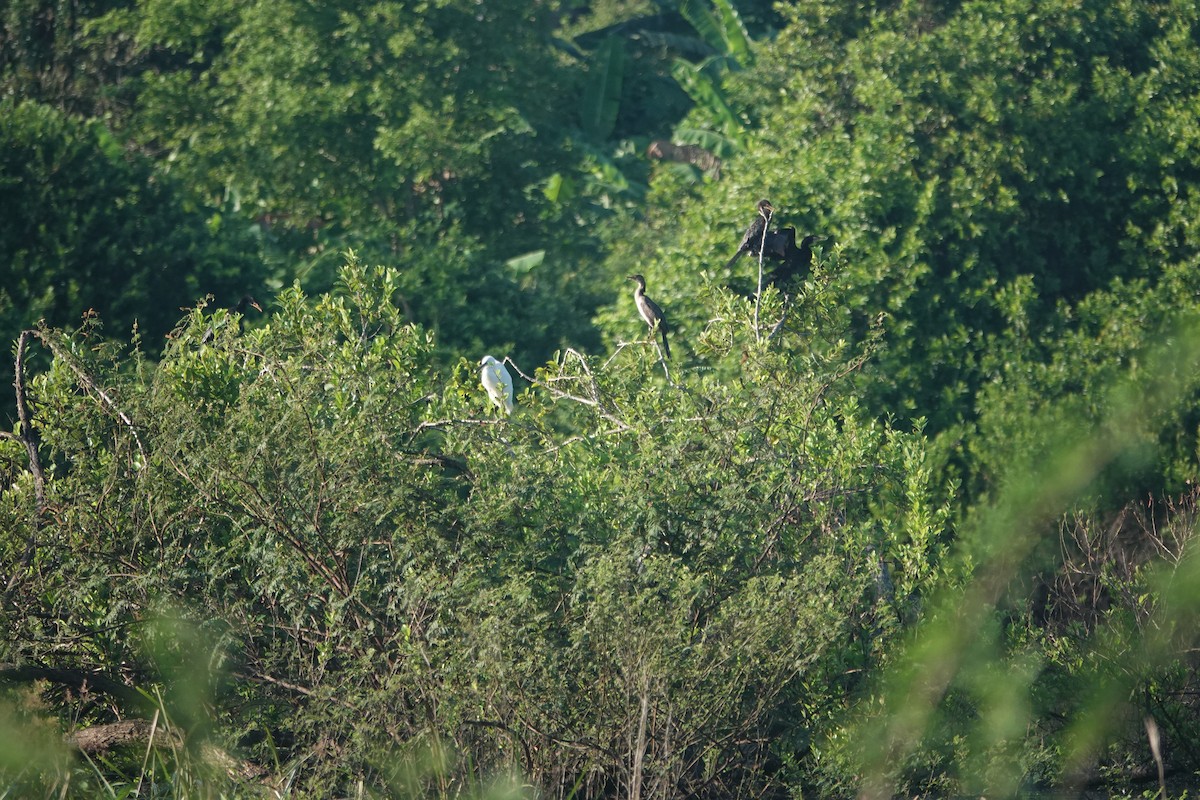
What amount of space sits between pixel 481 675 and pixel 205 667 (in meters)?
1.02

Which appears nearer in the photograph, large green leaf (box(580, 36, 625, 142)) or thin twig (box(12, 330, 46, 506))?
thin twig (box(12, 330, 46, 506))

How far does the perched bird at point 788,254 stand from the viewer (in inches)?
275

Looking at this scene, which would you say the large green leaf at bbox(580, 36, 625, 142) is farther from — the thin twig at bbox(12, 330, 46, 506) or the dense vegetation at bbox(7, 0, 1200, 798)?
the thin twig at bbox(12, 330, 46, 506)

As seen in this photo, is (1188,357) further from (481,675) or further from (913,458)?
(913,458)

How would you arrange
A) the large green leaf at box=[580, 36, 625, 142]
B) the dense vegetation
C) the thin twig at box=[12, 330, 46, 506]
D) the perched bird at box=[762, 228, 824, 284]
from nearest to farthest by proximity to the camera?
1. the dense vegetation
2. the thin twig at box=[12, 330, 46, 506]
3. the perched bird at box=[762, 228, 824, 284]
4. the large green leaf at box=[580, 36, 625, 142]

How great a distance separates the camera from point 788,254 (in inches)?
278

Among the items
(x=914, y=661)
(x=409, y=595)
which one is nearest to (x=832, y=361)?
(x=914, y=661)

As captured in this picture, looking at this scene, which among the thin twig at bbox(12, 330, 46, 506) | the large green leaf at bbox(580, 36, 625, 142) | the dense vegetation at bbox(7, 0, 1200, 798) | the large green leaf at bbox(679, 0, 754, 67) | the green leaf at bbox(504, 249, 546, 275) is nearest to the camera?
the dense vegetation at bbox(7, 0, 1200, 798)

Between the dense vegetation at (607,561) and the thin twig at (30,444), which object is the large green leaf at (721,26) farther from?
the thin twig at (30,444)

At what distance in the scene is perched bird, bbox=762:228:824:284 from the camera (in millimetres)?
6980

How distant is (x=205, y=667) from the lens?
4910mm

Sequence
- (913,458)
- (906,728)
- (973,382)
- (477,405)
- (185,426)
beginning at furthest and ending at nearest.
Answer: (973,382), (477,405), (913,458), (185,426), (906,728)

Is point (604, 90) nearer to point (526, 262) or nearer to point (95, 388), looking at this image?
point (526, 262)

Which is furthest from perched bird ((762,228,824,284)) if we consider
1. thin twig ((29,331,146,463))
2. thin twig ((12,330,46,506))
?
thin twig ((12,330,46,506))
